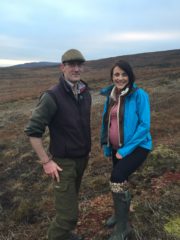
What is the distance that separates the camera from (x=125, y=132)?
445 centimetres

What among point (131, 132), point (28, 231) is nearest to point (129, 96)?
point (131, 132)

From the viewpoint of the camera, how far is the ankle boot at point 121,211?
450 cm

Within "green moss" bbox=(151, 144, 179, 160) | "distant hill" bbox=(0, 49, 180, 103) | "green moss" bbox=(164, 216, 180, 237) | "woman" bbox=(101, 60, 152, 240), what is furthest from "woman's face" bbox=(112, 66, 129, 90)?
"green moss" bbox=(151, 144, 179, 160)

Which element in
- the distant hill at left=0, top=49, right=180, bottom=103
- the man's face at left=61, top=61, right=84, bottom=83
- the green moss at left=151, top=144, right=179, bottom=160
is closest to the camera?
the man's face at left=61, top=61, right=84, bottom=83

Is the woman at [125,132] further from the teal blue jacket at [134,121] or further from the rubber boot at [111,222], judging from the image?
the rubber boot at [111,222]

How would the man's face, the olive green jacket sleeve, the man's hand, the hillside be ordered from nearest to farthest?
the olive green jacket sleeve
the man's hand
the man's face
the hillside

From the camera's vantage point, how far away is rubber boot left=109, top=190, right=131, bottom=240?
453cm

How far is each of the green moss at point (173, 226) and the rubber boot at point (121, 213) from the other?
491 mm

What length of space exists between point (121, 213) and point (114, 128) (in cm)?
105

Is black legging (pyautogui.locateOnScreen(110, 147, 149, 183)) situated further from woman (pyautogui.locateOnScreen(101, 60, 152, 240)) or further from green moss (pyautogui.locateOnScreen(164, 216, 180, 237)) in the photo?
green moss (pyautogui.locateOnScreen(164, 216, 180, 237))

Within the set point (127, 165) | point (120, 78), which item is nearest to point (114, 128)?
point (127, 165)

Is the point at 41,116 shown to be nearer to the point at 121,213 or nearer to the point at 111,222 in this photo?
the point at 121,213

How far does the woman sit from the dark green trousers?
0.50 metres

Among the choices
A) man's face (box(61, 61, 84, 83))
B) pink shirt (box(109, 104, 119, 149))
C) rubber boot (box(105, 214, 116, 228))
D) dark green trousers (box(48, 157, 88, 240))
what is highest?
man's face (box(61, 61, 84, 83))
